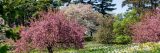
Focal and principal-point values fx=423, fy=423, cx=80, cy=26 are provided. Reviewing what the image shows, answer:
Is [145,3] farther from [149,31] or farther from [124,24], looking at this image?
[149,31]

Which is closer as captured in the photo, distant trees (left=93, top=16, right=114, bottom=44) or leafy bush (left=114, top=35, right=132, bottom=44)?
leafy bush (left=114, top=35, right=132, bottom=44)

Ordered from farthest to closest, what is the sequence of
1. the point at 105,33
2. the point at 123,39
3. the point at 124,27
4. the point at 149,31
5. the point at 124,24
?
the point at 124,27 → the point at 124,24 → the point at 105,33 → the point at 123,39 → the point at 149,31

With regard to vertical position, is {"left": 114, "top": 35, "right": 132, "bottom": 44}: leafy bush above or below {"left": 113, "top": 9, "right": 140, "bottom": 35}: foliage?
below

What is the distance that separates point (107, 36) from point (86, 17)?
15.8 m

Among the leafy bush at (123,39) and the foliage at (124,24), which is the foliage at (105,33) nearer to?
the foliage at (124,24)

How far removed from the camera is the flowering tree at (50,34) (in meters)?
27.7

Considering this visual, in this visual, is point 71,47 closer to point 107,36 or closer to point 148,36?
point 148,36

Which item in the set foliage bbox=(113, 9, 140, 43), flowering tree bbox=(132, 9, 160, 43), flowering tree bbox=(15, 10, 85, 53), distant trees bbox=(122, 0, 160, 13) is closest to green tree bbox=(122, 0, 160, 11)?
distant trees bbox=(122, 0, 160, 13)

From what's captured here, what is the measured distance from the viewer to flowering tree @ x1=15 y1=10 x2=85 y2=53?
2767cm

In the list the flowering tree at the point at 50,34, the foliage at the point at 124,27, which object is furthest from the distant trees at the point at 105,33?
the flowering tree at the point at 50,34

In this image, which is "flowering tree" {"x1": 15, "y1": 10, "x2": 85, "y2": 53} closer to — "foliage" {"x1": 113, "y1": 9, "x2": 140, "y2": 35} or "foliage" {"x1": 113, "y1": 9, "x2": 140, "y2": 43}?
"foliage" {"x1": 113, "y1": 9, "x2": 140, "y2": 43}

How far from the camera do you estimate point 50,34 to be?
28188 millimetres

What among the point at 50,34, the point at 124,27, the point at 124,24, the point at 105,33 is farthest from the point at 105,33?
the point at 50,34

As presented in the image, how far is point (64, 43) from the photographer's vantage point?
2936 cm
